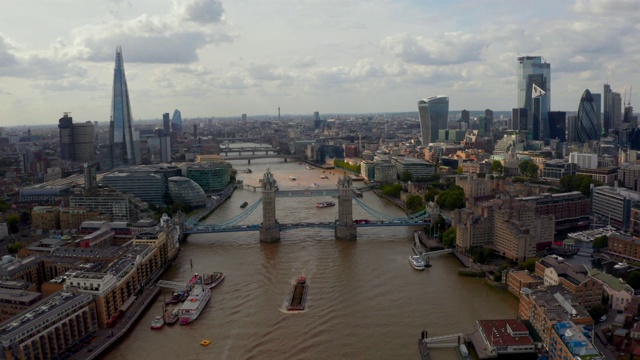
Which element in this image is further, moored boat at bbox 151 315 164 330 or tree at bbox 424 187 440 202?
tree at bbox 424 187 440 202

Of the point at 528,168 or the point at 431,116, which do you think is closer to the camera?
the point at 528,168

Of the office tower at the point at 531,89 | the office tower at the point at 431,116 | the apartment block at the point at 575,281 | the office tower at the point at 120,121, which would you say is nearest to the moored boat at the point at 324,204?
the apartment block at the point at 575,281

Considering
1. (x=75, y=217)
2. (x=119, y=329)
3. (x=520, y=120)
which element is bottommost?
(x=119, y=329)

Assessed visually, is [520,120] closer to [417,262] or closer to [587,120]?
[587,120]

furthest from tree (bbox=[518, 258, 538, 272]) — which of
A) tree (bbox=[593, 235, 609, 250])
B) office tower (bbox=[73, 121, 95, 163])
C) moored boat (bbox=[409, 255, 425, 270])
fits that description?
office tower (bbox=[73, 121, 95, 163])

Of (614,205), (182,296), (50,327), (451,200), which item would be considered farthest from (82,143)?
(614,205)

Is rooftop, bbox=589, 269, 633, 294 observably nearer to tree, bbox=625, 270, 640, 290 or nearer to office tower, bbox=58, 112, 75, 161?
tree, bbox=625, 270, 640, 290
